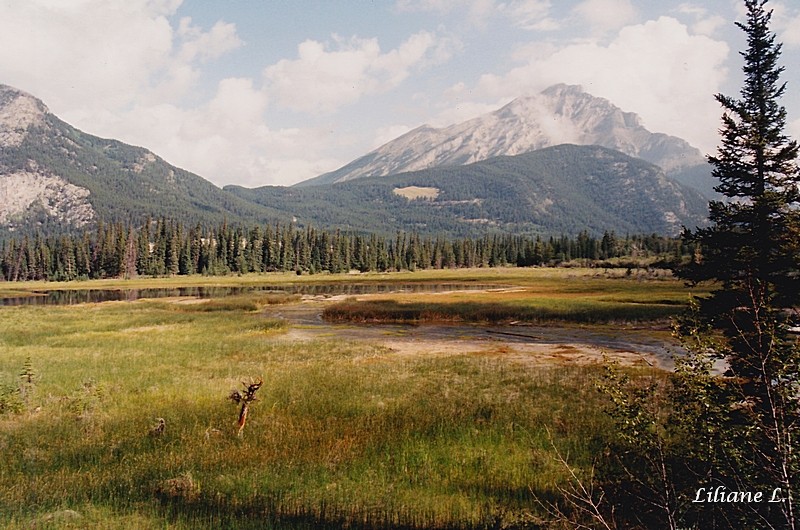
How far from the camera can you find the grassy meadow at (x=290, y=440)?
10.7m

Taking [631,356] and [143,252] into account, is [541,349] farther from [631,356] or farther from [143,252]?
[143,252]

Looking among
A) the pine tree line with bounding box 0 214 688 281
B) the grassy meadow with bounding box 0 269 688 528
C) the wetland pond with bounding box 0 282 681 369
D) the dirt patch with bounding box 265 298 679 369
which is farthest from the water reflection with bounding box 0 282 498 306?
the grassy meadow with bounding box 0 269 688 528

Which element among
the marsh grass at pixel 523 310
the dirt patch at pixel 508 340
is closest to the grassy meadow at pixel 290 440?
the dirt patch at pixel 508 340

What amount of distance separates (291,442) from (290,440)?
17 cm

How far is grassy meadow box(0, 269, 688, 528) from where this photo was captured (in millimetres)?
10672

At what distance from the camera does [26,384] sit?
21453mm

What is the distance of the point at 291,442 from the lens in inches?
590

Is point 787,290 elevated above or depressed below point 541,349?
above

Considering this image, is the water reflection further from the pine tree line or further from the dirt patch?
the pine tree line

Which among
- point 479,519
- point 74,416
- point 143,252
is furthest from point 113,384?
point 143,252

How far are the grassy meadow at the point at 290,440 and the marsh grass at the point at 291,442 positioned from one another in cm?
6

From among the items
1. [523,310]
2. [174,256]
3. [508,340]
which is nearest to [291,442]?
[508,340]

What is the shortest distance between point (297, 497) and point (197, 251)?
170m

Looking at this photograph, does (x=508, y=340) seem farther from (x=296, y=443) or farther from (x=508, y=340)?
(x=296, y=443)
